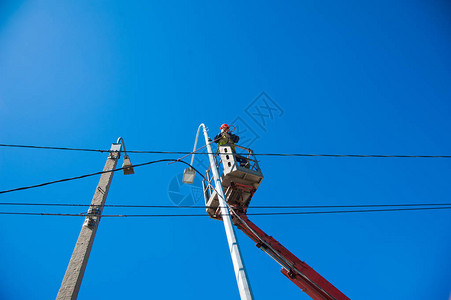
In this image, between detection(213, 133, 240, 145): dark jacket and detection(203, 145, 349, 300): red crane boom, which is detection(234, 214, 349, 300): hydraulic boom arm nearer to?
detection(203, 145, 349, 300): red crane boom

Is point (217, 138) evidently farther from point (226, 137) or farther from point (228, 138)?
point (228, 138)

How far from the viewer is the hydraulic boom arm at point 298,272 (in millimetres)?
8242

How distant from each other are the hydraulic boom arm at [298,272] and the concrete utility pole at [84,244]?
4209 millimetres

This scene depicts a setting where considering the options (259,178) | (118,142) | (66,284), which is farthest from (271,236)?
(66,284)

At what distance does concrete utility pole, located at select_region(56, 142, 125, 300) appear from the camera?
148 inches

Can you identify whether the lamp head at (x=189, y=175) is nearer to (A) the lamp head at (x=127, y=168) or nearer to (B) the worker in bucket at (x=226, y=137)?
(A) the lamp head at (x=127, y=168)

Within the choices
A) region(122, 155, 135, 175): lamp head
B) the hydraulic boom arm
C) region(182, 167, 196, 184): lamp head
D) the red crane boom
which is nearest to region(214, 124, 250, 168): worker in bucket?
the red crane boom

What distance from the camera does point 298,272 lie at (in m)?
8.39

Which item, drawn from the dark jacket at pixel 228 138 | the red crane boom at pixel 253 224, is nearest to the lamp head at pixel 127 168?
the red crane boom at pixel 253 224

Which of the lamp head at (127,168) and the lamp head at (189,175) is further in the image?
the lamp head at (189,175)

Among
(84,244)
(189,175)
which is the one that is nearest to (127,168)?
(189,175)

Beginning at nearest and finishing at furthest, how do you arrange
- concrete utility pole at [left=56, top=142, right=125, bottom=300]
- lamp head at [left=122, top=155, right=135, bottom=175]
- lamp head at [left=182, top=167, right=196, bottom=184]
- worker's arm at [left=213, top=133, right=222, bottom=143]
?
concrete utility pole at [left=56, top=142, right=125, bottom=300] < lamp head at [left=122, top=155, right=135, bottom=175] < lamp head at [left=182, top=167, right=196, bottom=184] < worker's arm at [left=213, top=133, right=222, bottom=143]

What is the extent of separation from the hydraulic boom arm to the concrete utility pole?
4209 mm

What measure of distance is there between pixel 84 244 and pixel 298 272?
Answer: 23.1 ft
